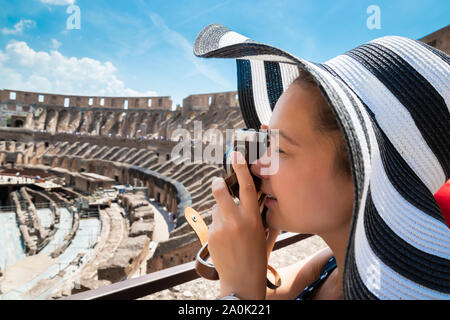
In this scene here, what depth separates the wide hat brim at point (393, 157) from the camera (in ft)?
2.07

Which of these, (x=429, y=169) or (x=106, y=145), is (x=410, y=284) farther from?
(x=106, y=145)

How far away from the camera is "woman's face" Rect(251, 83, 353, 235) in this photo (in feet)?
2.99

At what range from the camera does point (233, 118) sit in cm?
2792

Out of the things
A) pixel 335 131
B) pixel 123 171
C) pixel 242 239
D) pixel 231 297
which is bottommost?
pixel 123 171

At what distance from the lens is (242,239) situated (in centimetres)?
98

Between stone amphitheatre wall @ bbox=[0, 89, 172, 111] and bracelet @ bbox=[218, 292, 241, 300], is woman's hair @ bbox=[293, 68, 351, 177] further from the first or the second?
stone amphitheatre wall @ bbox=[0, 89, 172, 111]

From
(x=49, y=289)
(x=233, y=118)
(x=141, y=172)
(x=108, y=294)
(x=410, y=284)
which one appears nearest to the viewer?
(x=410, y=284)

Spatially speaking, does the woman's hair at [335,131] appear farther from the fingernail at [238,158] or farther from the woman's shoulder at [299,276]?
the woman's shoulder at [299,276]

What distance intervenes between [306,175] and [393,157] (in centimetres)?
26

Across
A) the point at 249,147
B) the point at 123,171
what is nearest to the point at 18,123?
the point at 123,171

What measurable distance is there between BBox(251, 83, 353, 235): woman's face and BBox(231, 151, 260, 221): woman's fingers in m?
0.06

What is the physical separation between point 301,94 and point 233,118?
27234mm

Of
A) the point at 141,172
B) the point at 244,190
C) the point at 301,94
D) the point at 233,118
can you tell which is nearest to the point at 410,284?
the point at 244,190

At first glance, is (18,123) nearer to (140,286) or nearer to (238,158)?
(140,286)
